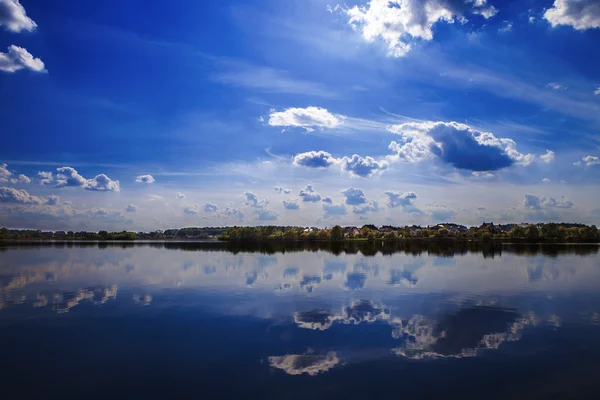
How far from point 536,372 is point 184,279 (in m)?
37.2

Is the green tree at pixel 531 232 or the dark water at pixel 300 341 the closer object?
the dark water at pixel 300 341

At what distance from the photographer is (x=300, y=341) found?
19344mm

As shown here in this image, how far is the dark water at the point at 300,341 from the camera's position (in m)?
14.0

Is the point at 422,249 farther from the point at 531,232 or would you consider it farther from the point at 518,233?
the point at 518,233

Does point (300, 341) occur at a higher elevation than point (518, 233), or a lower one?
lower

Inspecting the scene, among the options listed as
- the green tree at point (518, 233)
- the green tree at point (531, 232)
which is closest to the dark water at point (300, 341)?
the green tree at point (531, 232)

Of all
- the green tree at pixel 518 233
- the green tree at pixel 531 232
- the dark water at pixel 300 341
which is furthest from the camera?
the green tree at pixel 518 233

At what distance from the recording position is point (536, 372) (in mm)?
15297

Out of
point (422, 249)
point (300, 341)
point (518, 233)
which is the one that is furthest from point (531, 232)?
point (300, 341)

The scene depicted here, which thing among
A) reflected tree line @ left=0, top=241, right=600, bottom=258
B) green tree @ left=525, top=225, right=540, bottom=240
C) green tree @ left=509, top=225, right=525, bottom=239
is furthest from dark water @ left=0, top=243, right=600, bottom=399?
green tree @ left=509, top=225, right=525, bottom=239

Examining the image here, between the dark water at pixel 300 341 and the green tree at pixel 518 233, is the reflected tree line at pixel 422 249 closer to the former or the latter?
the green tree at pixel 518 233

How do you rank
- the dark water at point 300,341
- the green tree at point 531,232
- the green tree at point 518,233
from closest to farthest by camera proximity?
1. the dark water at point 300,341
2. the green tree at point 531,232
3. the green tree at point 518,233

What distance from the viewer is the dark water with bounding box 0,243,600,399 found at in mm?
14047

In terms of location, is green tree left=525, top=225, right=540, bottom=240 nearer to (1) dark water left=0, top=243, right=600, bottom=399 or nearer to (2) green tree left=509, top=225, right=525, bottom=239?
(2) green tree left=509, top=225, right=525, bottom=239
